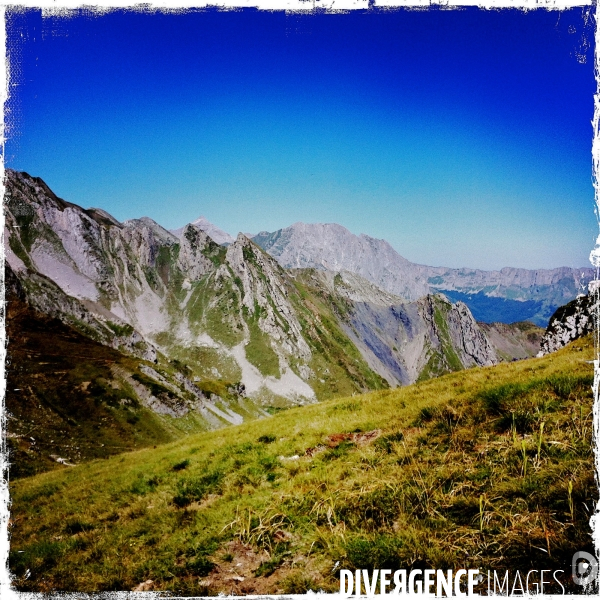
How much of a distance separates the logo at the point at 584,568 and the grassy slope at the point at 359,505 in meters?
0.13

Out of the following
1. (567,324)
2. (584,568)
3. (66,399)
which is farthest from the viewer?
(66,399)

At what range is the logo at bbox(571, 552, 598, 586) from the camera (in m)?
5.09

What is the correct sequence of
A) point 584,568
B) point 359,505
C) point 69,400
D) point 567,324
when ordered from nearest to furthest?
point 584,568 < point 359,505 < point 567,324 < point 69,400

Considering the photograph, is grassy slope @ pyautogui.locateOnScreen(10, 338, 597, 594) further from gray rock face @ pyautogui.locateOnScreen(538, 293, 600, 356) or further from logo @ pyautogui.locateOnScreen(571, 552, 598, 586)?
gray rock face @ pyautogui.locateOnScreen(538, 293, 600, 356)

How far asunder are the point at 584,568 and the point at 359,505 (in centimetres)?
375

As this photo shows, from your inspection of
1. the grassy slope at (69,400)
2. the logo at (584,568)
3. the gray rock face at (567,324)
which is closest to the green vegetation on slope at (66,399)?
the grassy slope at (69,400)

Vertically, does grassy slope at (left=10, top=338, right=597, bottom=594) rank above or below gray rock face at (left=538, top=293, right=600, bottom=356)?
below

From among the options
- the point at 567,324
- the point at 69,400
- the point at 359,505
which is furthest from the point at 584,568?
the point at 69,400

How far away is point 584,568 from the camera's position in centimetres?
515

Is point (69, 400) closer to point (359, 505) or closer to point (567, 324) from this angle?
point (359, 505)

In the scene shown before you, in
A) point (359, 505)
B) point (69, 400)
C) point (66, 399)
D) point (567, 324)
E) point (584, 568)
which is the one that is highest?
point (567, 324)

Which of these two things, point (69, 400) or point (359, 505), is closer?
point (359, 505)

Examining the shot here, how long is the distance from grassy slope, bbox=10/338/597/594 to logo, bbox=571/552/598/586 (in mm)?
128

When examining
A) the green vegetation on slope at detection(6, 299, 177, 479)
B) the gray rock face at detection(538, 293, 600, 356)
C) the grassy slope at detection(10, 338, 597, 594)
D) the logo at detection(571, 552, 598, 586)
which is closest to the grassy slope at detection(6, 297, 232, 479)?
the green vegetation on slope at detection(6, 299, 177, 479)
